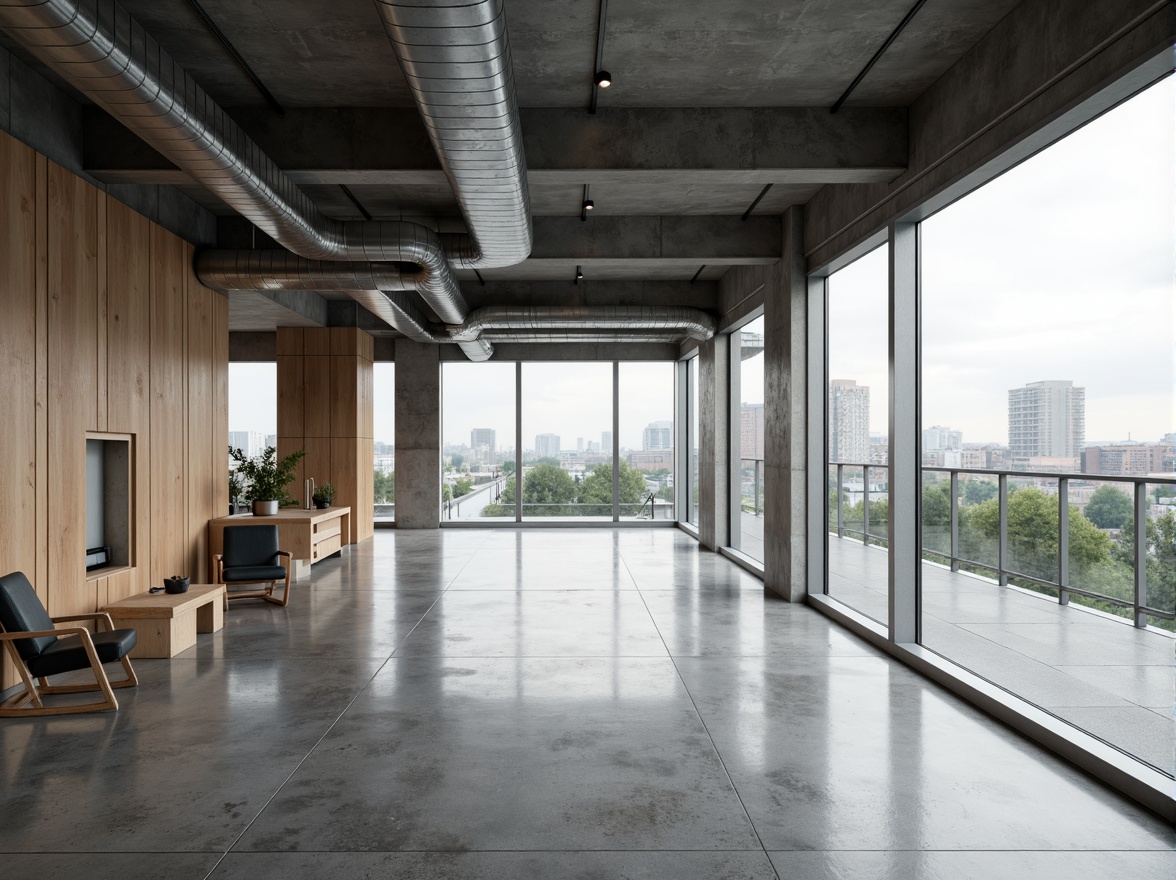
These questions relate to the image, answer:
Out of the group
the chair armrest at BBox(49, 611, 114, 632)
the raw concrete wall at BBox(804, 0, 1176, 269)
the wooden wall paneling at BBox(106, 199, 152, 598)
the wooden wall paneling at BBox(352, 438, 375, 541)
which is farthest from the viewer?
the wooden wall paneling at BBox(352, 438, 375, 541)

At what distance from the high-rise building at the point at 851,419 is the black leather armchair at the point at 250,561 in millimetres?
6027

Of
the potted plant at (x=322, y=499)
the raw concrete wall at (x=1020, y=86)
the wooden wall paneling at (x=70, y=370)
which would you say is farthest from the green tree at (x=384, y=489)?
the raw concrete wall at (x=1020, y=86)

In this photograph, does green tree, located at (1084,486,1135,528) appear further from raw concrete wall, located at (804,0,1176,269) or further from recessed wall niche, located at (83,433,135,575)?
recessed wall niche, located at (83,433,135,575)

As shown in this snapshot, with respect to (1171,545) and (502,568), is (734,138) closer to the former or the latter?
(1171,545)

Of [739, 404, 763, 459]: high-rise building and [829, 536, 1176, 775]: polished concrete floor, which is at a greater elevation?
[739, 404, 763, 459]: high-rise building

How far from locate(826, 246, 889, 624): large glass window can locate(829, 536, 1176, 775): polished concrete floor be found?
1.61 feet

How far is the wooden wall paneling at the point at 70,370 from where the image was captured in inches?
Answer: 214

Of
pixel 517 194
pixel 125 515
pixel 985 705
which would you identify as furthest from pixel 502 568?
pixel 985 705

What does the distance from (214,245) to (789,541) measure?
7.02 metres

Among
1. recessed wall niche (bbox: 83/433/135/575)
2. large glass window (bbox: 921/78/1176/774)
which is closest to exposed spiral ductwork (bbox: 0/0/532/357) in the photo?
recessed wall niche (bbox: 83/433/135/575)

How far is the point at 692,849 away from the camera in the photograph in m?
2.98

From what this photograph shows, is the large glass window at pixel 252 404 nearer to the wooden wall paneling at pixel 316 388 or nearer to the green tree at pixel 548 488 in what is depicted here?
the wooden wall paneling at pixel 316 388

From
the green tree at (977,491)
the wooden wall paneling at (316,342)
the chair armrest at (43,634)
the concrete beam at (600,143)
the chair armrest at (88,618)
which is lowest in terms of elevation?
the chair armrest at (88,618)

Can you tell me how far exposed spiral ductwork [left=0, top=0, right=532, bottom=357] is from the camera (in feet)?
10.9
